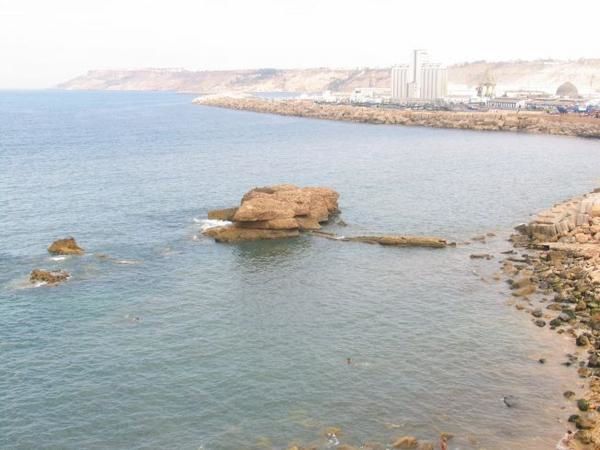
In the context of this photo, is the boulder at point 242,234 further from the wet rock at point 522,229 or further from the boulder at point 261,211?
the wet rock at point 522,229

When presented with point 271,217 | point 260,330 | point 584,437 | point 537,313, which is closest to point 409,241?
point 271,217

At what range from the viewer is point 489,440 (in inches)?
1136

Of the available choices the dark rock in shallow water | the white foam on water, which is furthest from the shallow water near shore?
the white foam on water

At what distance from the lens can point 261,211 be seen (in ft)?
197

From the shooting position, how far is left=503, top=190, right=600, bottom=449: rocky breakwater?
3164cm

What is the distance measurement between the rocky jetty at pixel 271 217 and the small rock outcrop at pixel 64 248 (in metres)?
12.0

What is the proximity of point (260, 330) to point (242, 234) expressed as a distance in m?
20.5

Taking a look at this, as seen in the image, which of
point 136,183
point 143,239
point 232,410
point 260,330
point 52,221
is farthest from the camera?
point 136,183

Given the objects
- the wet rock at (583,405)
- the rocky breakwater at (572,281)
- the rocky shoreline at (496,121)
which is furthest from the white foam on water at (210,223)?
the rocky shoreline at (496,121)

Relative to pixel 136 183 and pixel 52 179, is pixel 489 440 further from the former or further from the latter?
pixel 52 179

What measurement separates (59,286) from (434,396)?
28674mm

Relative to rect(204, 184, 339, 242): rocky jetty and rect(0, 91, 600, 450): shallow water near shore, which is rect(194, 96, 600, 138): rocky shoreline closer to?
rect(0, 91, 600, 450): shallow water near shore

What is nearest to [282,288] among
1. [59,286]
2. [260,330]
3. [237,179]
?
[260,330]

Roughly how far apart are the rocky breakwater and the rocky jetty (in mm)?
19788
